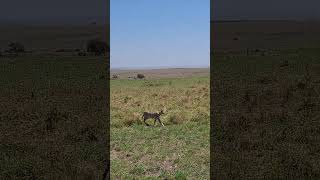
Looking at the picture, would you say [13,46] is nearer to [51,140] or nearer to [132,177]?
[51,140]

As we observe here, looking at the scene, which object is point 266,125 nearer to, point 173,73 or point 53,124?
point 53,124

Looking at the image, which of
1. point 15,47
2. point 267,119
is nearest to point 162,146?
point 267,119

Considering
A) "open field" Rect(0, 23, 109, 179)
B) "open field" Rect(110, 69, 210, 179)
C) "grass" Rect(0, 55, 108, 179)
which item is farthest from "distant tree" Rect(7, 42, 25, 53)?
"open field" Rect(110, 69, 210, 179)

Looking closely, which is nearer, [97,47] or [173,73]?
[97,47]

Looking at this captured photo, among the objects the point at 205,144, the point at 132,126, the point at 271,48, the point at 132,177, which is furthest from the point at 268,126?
the point at 271,48

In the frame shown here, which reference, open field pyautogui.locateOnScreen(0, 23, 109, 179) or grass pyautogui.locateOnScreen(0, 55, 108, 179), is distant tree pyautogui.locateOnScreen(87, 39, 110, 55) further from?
grass pyautogui.locateOnScreen(0, 55, 108, 179)

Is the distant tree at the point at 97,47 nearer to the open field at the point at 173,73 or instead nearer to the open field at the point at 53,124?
the open field at the point at 173,73

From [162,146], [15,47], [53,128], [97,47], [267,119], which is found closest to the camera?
[162,146]

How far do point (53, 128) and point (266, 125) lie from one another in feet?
26.9

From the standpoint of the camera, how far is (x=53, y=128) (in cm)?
1820

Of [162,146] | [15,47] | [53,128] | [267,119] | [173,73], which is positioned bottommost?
[162,146]

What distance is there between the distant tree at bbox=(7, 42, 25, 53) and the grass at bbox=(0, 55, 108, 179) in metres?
31.1

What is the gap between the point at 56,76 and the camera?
39.5 meters

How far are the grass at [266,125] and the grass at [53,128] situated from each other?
390 centimetres
